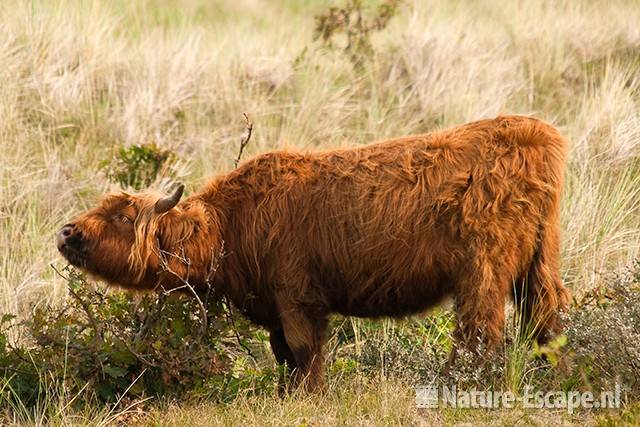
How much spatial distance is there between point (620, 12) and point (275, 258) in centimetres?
763

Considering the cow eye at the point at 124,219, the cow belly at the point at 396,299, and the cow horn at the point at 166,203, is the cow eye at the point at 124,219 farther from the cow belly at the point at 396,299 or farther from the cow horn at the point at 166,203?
the cow belly at the point at 396,299

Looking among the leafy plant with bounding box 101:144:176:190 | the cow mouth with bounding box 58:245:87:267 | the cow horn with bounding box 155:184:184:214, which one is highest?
the cow horn with bounding box 155:184:184:214

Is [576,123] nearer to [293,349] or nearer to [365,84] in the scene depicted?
[365,84]

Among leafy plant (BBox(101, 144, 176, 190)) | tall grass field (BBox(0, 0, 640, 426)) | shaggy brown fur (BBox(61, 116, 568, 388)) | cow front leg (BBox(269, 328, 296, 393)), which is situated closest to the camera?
tall grass field (BBox(0, 0, 640, 426))

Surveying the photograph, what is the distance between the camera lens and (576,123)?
1041 cm

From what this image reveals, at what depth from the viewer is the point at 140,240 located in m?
6.62

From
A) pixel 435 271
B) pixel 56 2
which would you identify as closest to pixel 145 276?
pixel 435 271

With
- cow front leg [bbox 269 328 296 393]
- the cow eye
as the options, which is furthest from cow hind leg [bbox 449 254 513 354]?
the cow eye

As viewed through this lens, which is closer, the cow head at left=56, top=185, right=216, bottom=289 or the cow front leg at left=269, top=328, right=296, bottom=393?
the cow head at left=56, top=185, right=216, bottom=289

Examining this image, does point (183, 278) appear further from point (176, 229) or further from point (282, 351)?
point (282, 351)

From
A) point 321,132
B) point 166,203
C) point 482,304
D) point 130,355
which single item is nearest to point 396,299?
point 482,304

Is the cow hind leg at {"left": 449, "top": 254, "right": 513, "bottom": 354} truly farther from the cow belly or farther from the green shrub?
the green shrub

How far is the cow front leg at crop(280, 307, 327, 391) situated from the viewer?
21.6 feet

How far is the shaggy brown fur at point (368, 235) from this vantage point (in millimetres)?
6402
